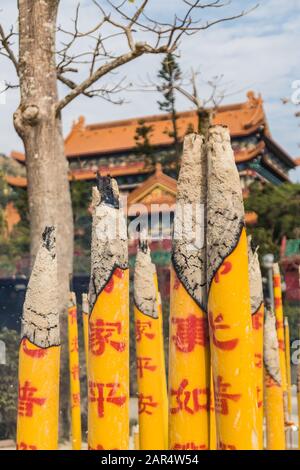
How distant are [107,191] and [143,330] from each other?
186cm

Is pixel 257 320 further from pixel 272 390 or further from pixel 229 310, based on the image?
pixel 229 310

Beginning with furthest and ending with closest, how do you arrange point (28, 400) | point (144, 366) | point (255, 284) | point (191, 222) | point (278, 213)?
1. point (278, 213)
2. point (144, 366)
3. point (255, 284)
4. point (28, 400)
5. point (191, 222)

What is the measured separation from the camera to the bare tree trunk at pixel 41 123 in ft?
29.1

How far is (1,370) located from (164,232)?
10907 mm

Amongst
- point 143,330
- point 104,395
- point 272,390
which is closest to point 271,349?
point 272,390

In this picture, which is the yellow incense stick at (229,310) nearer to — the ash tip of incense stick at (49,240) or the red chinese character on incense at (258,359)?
the ash tip of incense stick at (49,240)

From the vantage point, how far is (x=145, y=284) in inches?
225

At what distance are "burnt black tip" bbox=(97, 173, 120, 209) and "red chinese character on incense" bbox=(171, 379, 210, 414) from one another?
3.49ft

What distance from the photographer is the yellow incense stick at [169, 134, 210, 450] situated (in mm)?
3461

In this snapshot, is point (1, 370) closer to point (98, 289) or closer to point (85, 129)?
point (98, 289)

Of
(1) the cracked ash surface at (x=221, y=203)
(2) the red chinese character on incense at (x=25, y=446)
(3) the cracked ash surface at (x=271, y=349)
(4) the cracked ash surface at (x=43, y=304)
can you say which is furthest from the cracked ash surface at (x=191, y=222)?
(3) the cracked ash surface at (x=271, y=349)

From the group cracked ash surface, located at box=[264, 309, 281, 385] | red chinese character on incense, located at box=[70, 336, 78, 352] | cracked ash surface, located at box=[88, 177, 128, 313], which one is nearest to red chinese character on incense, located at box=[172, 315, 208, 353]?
cracked ash surface, located at box=[88, 177, 128, 313]

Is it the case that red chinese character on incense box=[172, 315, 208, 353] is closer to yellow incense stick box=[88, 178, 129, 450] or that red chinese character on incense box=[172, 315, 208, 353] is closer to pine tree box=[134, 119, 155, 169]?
yellow incense stick box=[88, 178, 129, 450]

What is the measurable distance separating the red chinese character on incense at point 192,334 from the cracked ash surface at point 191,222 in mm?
94
